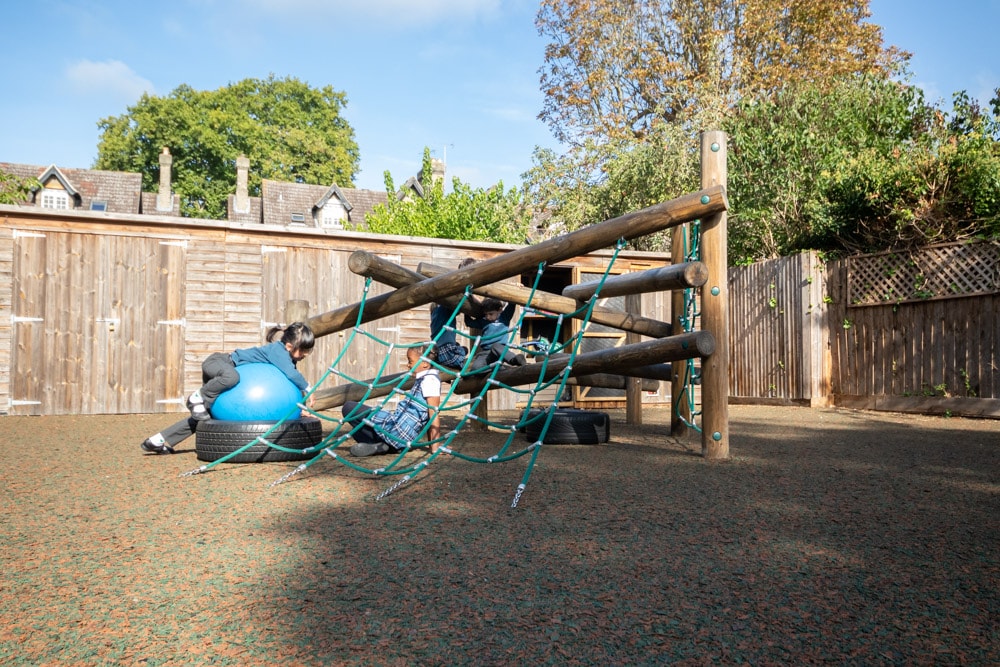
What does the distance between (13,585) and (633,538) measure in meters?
2.43

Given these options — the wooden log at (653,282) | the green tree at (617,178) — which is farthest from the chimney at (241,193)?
the wooden log at (653,282)

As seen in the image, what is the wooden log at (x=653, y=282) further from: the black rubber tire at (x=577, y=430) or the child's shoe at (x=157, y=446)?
the child's shoe at (x=157, y=446)

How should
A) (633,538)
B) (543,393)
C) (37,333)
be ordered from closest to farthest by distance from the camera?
A: (633,538) → (37,333) → (543,393)

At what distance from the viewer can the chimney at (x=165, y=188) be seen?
3694 centimetres

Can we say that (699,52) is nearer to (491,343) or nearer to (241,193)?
(491,343)

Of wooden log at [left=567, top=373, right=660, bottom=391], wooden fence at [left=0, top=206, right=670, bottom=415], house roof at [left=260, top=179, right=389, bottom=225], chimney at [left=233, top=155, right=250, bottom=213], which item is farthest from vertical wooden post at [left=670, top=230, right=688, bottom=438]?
chimney at [left=233, top=155, right=250, bottom=213]

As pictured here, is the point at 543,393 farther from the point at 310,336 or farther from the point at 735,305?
the point at 310,336

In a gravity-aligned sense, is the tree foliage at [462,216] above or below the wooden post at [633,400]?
above

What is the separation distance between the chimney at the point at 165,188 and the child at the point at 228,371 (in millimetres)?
34121

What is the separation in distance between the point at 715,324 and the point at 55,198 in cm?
3709

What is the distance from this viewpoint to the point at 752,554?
10.4ft

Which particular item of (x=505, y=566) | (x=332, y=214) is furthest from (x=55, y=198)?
(x=505, y=566)

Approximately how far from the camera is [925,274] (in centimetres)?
1026

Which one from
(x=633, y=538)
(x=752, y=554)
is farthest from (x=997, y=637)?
(x=633, y=538)
